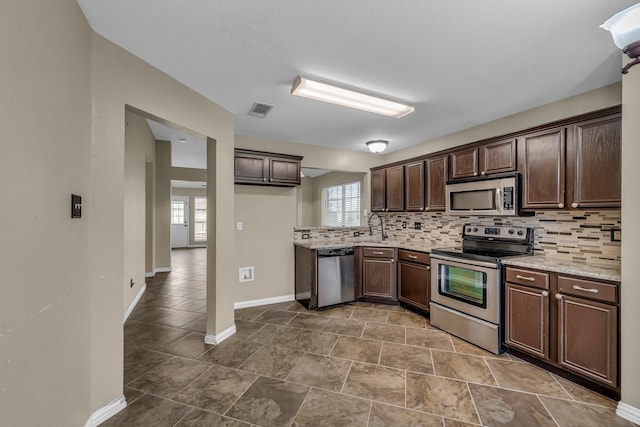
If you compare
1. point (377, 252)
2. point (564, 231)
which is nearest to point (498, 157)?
point (564, 231)

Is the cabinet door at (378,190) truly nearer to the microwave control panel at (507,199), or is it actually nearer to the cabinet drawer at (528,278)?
the microwave control panel at (507,199)

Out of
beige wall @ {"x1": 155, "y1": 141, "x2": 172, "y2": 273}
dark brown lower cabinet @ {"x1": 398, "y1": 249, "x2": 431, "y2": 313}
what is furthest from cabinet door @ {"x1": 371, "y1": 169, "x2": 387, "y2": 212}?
beige wall @ {"x1": 155, "y1": 141, "x2": 172, "y2": 273}

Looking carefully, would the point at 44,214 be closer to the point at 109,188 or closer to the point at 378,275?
the point at 109,188

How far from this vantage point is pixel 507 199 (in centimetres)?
282

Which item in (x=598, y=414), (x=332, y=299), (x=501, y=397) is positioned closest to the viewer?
(x=598, y=414)

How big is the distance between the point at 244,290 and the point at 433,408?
277cm

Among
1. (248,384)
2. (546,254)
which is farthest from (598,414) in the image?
(248,384)

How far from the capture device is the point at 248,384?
2146 mm

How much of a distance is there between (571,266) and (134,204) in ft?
16.1

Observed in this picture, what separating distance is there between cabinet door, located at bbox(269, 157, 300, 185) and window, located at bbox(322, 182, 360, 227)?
2635mm

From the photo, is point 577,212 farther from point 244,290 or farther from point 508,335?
point 244,290

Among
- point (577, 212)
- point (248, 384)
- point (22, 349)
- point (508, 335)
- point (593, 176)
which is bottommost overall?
point (248, 384)

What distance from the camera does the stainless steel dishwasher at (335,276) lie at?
3.81 meters

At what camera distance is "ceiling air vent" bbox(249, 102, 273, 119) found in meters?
2.81
